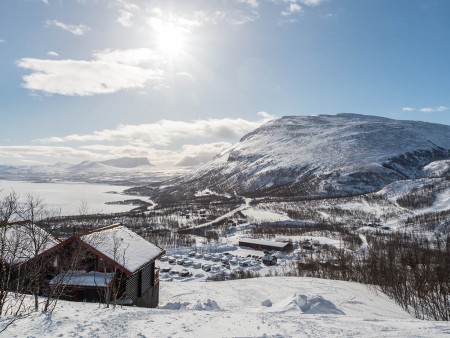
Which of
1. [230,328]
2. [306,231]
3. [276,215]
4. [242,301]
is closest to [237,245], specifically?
[306,231]

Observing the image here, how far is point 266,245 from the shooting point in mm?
120500

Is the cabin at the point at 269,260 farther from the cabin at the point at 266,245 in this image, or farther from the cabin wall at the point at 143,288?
the cabin wall at the point at 143,288

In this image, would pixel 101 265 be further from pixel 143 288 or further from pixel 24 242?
pixel 24 242

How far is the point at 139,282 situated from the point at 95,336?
19.8 metres

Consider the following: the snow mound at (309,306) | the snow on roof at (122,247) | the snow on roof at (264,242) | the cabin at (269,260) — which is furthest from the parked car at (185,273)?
the snow mound at (309,306)

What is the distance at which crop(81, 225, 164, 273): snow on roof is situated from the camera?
28.0 m

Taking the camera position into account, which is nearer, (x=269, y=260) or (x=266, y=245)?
(x=269, y=260)

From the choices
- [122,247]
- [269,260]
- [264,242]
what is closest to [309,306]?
[122,247]

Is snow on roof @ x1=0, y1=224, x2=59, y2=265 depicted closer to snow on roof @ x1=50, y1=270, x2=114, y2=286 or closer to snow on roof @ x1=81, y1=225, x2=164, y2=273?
snow on roof @ x1=50, y1=270, x2=114, y2=286

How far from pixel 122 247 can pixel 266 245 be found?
96.1m

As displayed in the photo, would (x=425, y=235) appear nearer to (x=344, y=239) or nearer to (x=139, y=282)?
(x=344, y=239)

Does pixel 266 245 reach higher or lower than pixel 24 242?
lower

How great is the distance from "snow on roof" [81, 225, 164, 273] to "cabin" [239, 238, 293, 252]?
299 feet

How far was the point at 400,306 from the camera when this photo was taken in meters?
29.4
